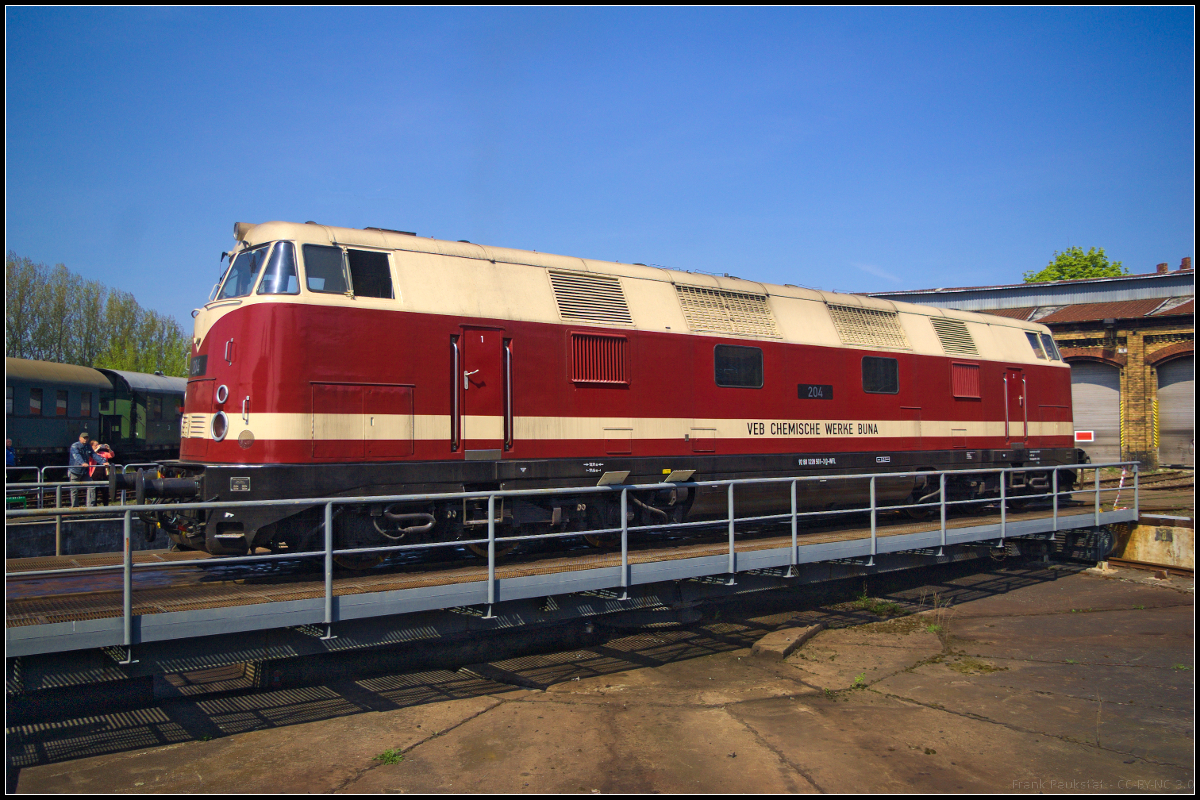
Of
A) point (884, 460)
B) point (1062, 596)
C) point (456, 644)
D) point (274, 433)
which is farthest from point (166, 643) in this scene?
point (1062, 596)

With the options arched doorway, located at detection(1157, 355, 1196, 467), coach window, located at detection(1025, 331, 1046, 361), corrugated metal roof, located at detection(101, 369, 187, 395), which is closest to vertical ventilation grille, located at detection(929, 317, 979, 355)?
coach window, located at detection(1025, 331, 1046, 361)

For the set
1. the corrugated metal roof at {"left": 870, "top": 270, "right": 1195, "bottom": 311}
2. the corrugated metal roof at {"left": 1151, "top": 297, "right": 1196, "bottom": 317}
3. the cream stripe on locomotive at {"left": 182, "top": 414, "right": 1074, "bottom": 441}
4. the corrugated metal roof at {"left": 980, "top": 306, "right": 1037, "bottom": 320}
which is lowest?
the cream stripe on locomotive at {"left": 182, "top": 414, "right": 1074, "bottom": 441}

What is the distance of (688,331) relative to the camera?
11016 mm

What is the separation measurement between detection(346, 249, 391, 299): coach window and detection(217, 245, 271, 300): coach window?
0.90 m

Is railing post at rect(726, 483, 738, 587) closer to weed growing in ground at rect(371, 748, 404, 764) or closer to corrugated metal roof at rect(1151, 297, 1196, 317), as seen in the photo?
weed growing in ground at rect(371, 748, 404, 764)

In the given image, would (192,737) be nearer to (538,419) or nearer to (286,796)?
(286,796)

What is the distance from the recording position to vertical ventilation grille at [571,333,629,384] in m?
9.98

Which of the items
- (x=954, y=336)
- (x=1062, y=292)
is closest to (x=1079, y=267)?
(x=1062, y=292)

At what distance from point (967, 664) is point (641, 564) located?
171 inches

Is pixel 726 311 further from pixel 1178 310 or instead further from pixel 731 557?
pixel 1178 310

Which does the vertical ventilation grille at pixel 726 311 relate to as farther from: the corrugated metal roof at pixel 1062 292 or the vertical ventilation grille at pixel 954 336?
the corrugated metal roof at pixel 1062 292

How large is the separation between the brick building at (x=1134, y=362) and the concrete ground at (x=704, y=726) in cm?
2109

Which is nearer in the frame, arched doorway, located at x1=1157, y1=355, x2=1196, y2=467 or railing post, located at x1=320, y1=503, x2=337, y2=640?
railing post, located at x1=320, y1=503, x2=337, y2=640

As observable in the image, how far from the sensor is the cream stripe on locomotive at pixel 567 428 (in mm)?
8016
